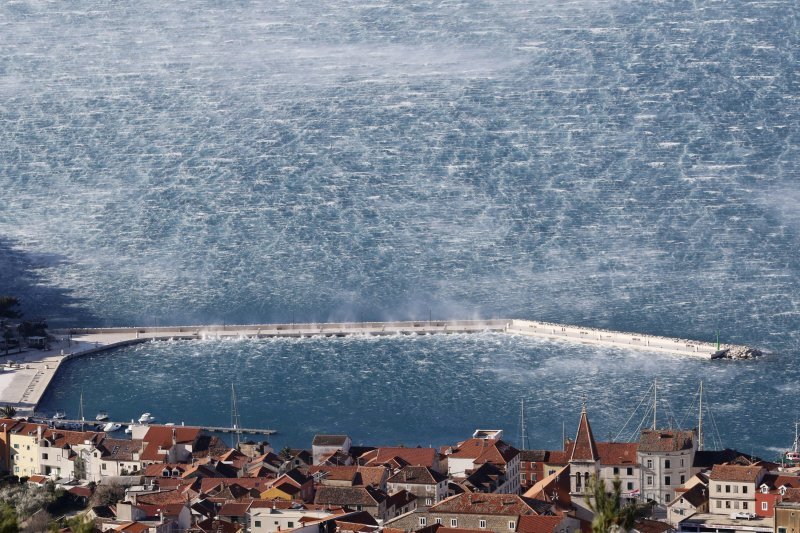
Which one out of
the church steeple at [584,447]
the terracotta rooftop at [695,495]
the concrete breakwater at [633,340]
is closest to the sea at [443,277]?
the concrete breakwater at [633,340]

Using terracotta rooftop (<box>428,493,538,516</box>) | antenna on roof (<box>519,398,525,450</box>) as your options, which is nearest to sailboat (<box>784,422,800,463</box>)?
antenna on roof (<box>519,398,525,450</box>)

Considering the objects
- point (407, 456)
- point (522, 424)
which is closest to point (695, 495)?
point (407, 456)

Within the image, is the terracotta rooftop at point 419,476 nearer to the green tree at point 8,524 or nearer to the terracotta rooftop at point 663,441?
the terracotta rooftop at point 663,441

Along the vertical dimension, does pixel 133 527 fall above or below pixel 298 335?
above

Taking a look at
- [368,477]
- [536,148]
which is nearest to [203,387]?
[368,477]

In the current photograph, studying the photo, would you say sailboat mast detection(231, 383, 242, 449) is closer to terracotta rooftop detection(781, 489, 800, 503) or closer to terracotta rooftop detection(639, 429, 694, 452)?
terracotta rooftop detection(639, 429, 694, 452)

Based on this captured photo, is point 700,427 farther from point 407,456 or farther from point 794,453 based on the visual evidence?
point 407,456
